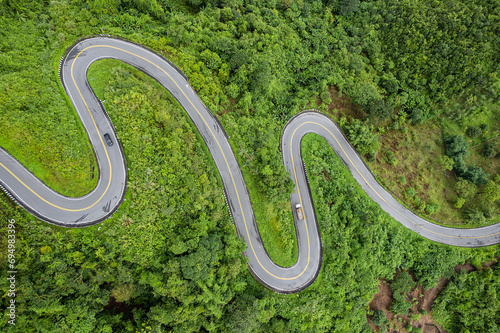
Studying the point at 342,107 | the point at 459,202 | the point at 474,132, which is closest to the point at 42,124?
the point at 342,107

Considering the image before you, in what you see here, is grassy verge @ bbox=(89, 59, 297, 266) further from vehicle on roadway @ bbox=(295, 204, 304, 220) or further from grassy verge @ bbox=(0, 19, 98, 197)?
grassy verge @ bbox=(0, 19, 98, 197)

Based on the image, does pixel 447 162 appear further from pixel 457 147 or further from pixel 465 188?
pixel 465 188

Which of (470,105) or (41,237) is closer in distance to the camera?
(41,237)

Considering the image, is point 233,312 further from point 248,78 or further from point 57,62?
point 57,62

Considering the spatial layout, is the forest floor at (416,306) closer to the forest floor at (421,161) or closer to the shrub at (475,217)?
the shrub at (475,217)

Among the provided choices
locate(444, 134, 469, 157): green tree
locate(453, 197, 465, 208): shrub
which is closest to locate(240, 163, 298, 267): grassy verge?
locate(453, 197, 465, 208): shrub

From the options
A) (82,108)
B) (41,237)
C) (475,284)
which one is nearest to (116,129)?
(82,108)
